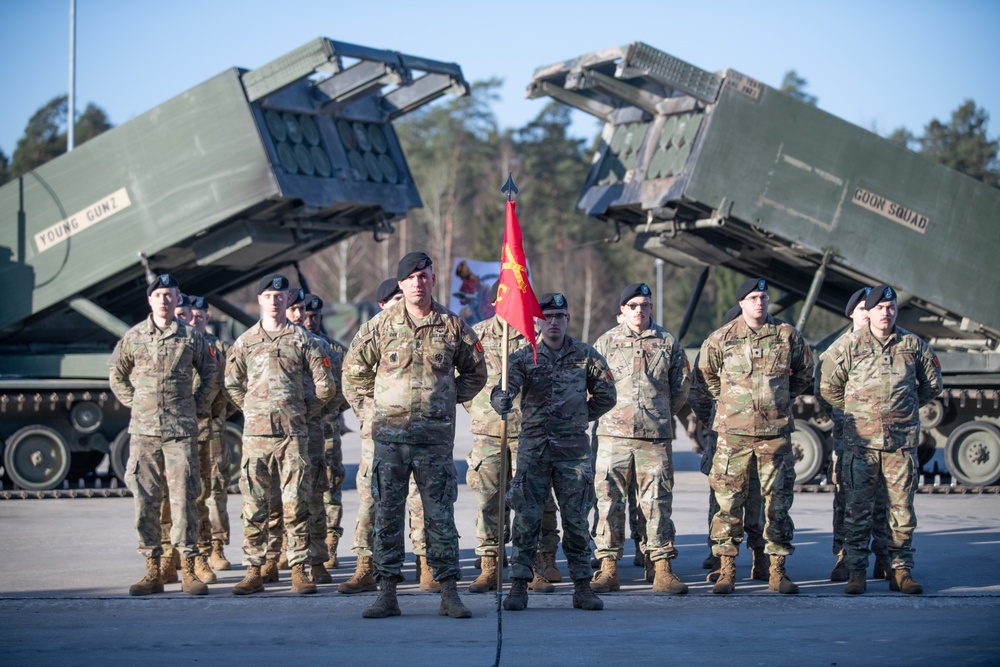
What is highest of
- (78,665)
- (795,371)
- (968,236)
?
(968,236)

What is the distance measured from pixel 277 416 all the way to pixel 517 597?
6.04 feet

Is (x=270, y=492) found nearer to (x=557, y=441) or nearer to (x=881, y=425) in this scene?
(x=557, y=441)

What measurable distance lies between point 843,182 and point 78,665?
906 cm

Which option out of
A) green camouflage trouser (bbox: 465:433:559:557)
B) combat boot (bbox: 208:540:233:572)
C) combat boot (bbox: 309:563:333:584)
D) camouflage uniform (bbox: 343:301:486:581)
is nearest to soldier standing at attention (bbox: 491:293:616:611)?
camouflage uniform (bbox: 343:301:486:581)

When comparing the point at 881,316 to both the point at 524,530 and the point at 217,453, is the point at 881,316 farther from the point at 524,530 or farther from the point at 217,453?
the point at 217,453

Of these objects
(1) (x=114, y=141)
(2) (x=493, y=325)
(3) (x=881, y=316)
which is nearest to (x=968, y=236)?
(3) (x=881, y=316)

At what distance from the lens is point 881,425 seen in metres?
7.91

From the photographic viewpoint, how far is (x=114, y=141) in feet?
41.0

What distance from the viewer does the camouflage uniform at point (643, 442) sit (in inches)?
306

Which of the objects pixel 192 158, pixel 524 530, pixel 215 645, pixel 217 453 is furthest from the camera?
pixel 192 158

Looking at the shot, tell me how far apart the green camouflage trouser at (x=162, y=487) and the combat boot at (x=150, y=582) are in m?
0.05

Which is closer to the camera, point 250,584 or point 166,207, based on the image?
point 250,584

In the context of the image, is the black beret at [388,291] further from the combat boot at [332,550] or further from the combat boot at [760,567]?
the combat boot at [760,567]

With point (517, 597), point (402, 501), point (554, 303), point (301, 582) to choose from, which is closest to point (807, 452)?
point (554, 303)
